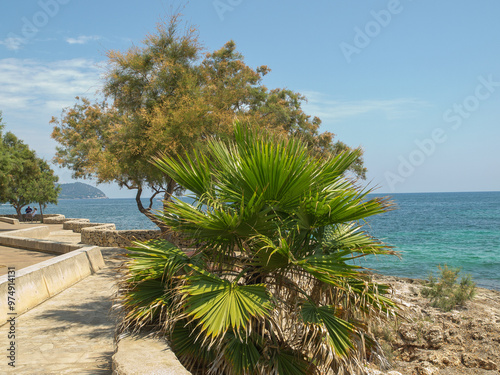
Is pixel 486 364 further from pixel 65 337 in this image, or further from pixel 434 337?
pixel 65 337

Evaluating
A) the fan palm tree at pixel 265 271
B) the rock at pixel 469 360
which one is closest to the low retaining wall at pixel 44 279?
the fan palm tree at pixel 265 271

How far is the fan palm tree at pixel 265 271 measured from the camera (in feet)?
13.1

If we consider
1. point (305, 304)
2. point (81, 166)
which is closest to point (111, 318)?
point (305, 304)

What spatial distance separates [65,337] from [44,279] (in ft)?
8.90

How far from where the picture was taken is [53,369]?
15.6ft

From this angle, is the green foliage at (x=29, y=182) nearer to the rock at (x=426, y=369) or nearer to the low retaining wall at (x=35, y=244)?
the low retaining wall at (x=35, y=244)

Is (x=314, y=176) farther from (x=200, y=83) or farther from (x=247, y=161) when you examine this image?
(x=200, y=83)

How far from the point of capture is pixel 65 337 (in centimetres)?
607

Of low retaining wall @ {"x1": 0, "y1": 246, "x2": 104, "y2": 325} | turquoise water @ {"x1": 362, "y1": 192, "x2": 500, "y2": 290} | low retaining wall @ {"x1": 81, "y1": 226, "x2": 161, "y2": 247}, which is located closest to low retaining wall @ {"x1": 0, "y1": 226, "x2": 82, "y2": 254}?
low retaining wall @ {"x1": 0, "y1": 246, "x2": 104, "y2": 325}

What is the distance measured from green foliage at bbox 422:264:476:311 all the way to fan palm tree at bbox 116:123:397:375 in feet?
29.2

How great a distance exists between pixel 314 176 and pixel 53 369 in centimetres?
374

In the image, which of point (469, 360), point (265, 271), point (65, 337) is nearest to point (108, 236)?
point (65, 337)

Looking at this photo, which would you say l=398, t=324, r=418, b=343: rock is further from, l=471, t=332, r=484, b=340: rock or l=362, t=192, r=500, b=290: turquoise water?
l=362, t=192, r=500, b=290: turquoise water

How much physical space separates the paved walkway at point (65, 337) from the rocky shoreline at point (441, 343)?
4.11 meters
